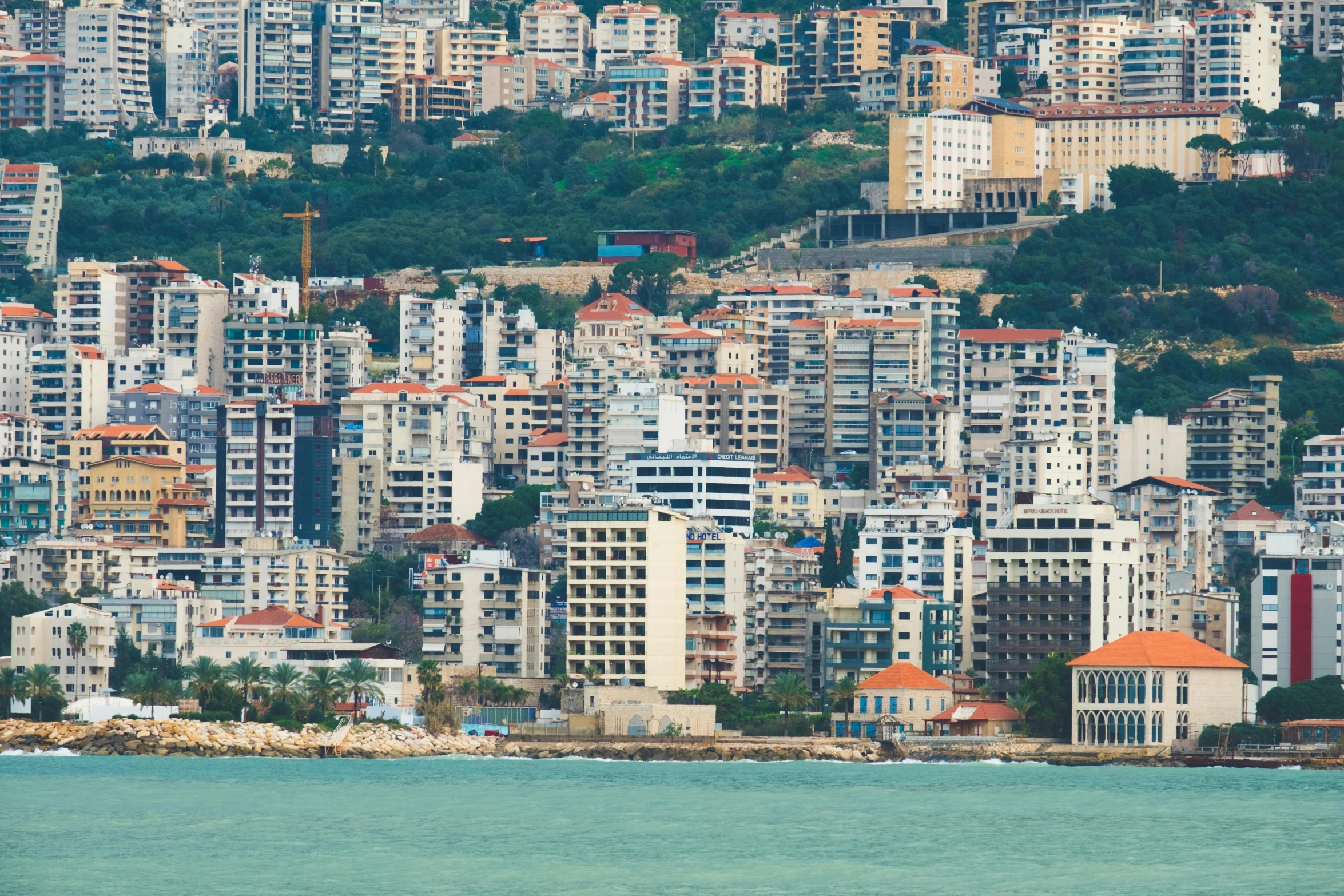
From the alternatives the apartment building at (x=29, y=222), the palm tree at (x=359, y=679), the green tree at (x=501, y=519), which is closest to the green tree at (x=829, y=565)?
the green tree at (x=501, y=519)

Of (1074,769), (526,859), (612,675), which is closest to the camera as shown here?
(526,859)

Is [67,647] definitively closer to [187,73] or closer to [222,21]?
[187,73]

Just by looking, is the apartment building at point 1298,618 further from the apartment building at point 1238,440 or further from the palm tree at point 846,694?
the apartment building at point 1238,440

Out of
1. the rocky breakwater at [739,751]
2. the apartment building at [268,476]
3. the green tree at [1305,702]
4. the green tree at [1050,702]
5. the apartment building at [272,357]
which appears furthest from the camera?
the apartment building at [272,357]

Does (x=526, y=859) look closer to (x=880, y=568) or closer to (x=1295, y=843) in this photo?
(x=1295, y=843)

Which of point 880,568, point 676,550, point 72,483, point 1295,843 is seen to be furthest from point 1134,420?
point 1295,843

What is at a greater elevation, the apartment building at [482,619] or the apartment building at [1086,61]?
the apartment building at [1086,61]
